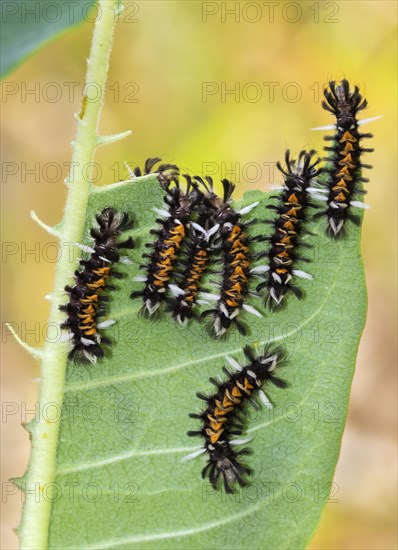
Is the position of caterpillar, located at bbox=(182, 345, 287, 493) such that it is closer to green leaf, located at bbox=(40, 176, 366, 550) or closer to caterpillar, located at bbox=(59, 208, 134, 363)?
green leaf, located at bbox=(40, 176, 366, 550)

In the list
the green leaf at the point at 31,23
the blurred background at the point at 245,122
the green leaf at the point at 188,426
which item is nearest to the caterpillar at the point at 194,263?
the green leaf at the point at 188,426

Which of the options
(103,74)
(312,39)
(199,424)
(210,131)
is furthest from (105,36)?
(312,39)

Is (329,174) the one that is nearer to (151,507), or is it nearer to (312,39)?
(151,507)

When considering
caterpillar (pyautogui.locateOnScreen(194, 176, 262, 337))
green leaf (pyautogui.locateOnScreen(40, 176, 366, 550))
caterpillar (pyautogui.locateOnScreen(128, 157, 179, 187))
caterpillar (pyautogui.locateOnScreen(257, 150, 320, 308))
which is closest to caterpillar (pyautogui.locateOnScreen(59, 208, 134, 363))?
green leaf (pyautogui.locateOnScreen(40, 176, 366, 550))

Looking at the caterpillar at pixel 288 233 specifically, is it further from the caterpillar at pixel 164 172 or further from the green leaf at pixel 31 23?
the green leaf at pixel 31 23

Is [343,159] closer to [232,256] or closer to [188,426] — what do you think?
[232,256]

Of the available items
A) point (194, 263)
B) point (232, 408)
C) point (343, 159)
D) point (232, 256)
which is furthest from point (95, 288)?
point (343, 159)

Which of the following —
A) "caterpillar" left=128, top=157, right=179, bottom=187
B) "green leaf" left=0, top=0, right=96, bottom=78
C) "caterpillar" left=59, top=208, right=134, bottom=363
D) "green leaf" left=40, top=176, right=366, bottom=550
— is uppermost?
"green leaf" left=0, top=0, right=96, bottom=78

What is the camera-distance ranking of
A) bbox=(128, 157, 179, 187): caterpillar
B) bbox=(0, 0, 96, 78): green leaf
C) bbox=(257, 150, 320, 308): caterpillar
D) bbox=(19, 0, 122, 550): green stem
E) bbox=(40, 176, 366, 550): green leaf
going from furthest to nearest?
bbox=(128, 157, 179, 187): caterpillar, bbox=(257, 150, 320, 308): caterpillar, bbox=(40, 176, 366, 550): green leaf, bbox=(19, 0, 122, 550): green stem, bbox=(0, 0, 96, 78): green leaf
